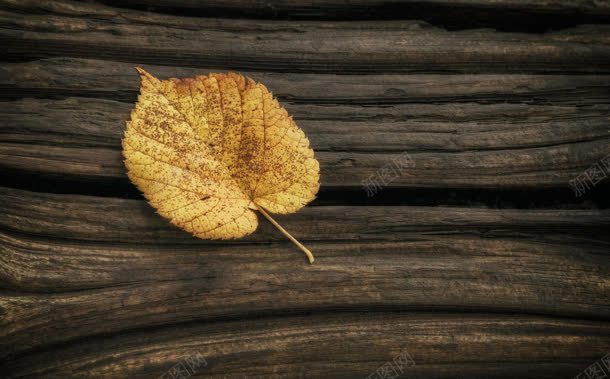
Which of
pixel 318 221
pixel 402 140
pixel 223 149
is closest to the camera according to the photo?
pixel 223 149

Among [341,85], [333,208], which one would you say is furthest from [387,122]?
[333,208]

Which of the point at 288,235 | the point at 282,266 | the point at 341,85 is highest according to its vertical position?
Result: the point at 341,85

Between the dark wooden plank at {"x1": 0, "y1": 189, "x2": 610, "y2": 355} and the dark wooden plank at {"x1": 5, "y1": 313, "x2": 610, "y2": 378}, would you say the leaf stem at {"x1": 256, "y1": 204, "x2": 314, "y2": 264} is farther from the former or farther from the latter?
the dark wooden plank at {"x1": 5, "y1": 313, "x2": 610, "y2": 378}

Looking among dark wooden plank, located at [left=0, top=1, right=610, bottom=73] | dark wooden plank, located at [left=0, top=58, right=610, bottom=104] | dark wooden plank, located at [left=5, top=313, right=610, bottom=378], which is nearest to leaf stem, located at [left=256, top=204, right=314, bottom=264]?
dark wooden plank, located at [left=5, top=313, right=610, bottom=378]

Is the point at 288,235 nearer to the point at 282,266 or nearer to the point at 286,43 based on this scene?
the point at 282,266

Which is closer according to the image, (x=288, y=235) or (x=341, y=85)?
(x=288, y=235)

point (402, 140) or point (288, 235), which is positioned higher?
point (402, 140)

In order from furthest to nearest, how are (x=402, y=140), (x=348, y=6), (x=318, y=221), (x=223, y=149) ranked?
(x=348, y=6), (x=402, y=140), (x=318, y=221), (x=223, y=149)

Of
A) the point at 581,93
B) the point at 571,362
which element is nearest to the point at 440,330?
the point at 571,362
